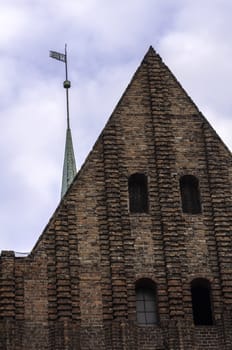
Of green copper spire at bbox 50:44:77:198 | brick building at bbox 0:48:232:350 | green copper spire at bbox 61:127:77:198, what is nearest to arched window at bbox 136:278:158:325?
brick building at bbox 0:48:232:350

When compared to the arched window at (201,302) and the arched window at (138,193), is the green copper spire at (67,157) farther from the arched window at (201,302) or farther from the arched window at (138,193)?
the arched window at (201,302)

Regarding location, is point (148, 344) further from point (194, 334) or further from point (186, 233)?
point (186, 233)

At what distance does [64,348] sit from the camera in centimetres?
1866

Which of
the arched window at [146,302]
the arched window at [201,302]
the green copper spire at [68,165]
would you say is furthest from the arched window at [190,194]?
the green copper spire at [68,165]

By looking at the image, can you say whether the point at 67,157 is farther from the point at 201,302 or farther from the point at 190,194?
the point at 201,302

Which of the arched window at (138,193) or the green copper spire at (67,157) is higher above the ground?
the green copper spire at (67,157)

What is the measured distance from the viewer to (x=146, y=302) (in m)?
20.0

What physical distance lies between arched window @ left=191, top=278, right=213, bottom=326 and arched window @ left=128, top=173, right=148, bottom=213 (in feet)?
6.64

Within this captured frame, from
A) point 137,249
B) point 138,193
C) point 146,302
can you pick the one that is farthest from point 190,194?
point 146,302

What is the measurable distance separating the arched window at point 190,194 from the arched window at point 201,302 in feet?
5.61

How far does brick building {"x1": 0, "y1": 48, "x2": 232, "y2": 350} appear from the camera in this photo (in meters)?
19.2

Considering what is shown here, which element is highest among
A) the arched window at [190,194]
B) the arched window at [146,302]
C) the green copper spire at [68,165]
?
the green copper spire at [68,165]

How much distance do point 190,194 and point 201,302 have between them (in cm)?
252

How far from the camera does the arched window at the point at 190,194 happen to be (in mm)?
21156
